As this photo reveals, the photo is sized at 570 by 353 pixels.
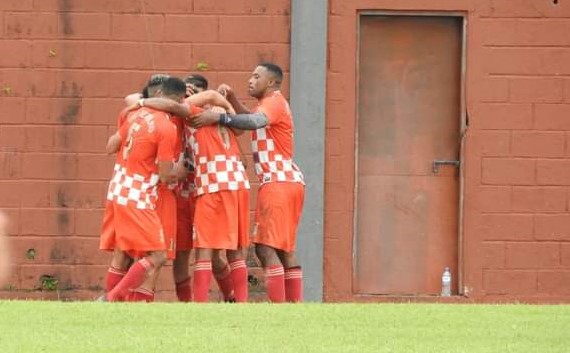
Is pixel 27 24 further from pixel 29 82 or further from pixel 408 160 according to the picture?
pixel 408 160

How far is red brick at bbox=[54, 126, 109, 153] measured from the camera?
15086mm

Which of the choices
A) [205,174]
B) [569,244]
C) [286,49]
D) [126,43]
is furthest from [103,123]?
[569,244]

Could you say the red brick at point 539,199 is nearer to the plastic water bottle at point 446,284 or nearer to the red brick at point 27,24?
the plastic water bottle at point 446,284

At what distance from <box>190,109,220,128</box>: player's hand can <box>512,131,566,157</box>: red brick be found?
12.8ft

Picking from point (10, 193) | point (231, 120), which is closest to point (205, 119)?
point (231, 120)

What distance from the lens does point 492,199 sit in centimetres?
1524

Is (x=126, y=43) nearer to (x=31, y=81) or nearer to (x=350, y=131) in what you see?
(x=31, y=81)

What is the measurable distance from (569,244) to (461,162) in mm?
1157

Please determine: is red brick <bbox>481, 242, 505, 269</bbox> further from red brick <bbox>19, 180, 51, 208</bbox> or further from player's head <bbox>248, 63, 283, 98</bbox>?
red brick <bbox>19, 180, 51, 208</bbox>

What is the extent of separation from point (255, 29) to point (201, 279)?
139 inches

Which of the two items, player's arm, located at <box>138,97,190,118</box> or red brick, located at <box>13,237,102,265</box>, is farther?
red brick, located at <box>13,237,102,265</box>

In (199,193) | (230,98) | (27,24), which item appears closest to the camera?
(199,193)

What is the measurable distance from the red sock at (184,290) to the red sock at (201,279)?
662 mm

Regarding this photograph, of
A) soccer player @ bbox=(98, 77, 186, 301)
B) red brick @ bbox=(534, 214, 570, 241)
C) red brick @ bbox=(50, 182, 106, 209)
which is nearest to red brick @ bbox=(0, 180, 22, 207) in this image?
red brick @ bbox=(50, 182, 106, 209)
